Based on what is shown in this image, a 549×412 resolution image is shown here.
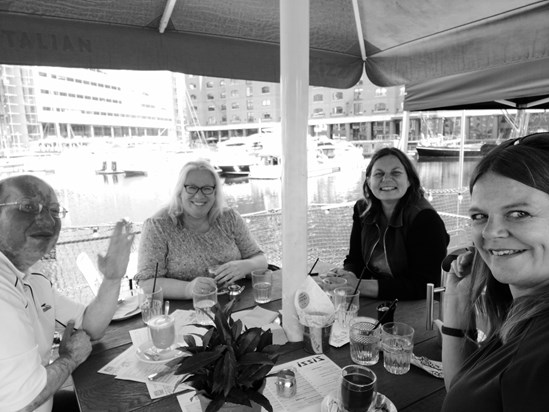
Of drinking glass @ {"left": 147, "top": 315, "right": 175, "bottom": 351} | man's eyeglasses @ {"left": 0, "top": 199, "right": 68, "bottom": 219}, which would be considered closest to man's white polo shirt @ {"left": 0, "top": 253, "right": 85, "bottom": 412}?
man's eyeglasses @ {"left": 0, "top": 199, "right": 68, "bottom": 219}

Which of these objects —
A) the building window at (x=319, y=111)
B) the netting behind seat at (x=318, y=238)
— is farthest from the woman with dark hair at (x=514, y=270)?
the building window at (x=319, y=111)

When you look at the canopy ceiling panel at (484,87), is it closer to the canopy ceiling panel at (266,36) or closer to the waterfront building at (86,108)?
the canopy ceiling panel at (266,36)

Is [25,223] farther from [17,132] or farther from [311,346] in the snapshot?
[17,132]

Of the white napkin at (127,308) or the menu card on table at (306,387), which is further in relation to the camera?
the white napkin at (127,308)

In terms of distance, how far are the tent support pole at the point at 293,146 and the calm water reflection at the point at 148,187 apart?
369 inches

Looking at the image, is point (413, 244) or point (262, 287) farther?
point (413, 244)

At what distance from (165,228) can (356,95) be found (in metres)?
32.4

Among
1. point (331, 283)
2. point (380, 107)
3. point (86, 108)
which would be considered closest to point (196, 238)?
point (331, 283)

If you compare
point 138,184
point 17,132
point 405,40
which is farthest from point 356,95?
point 405,40

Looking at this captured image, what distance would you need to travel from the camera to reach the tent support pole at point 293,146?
1.07 metres

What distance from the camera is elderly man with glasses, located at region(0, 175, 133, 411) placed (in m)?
0.84

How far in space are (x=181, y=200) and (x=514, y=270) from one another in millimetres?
1728

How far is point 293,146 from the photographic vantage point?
1.11 meters

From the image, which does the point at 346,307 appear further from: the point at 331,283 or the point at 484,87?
the point at 484,87
